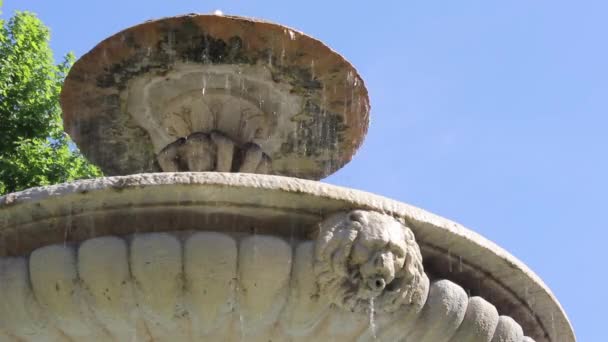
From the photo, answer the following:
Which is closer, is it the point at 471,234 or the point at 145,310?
the point at 145,310

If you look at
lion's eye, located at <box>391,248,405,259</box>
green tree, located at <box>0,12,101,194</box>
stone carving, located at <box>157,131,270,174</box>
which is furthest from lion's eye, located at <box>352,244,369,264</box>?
green tree, located at <box>0,12,101,194</box>

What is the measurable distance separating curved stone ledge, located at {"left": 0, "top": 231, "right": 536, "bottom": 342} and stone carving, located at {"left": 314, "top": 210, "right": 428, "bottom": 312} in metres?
0.04

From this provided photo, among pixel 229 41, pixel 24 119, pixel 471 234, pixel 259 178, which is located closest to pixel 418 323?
pixel 471 234

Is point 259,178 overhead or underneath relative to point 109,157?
overhead

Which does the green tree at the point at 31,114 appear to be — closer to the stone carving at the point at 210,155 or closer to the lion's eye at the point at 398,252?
the stone carving at the point at 210,155

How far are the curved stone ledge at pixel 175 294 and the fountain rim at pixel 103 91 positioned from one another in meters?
1.55

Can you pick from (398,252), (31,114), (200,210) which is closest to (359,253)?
(398,252)

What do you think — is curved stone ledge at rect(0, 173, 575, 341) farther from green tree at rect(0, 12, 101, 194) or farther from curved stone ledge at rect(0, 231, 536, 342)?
green tree at rect(0, 12, 101, 194)

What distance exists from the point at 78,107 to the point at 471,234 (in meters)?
2.55

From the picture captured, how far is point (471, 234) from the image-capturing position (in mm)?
4301

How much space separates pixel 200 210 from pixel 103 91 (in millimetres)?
1974

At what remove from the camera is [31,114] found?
37.0ft

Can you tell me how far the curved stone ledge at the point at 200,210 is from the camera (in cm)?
403

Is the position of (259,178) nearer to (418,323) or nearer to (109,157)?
(418,323)
